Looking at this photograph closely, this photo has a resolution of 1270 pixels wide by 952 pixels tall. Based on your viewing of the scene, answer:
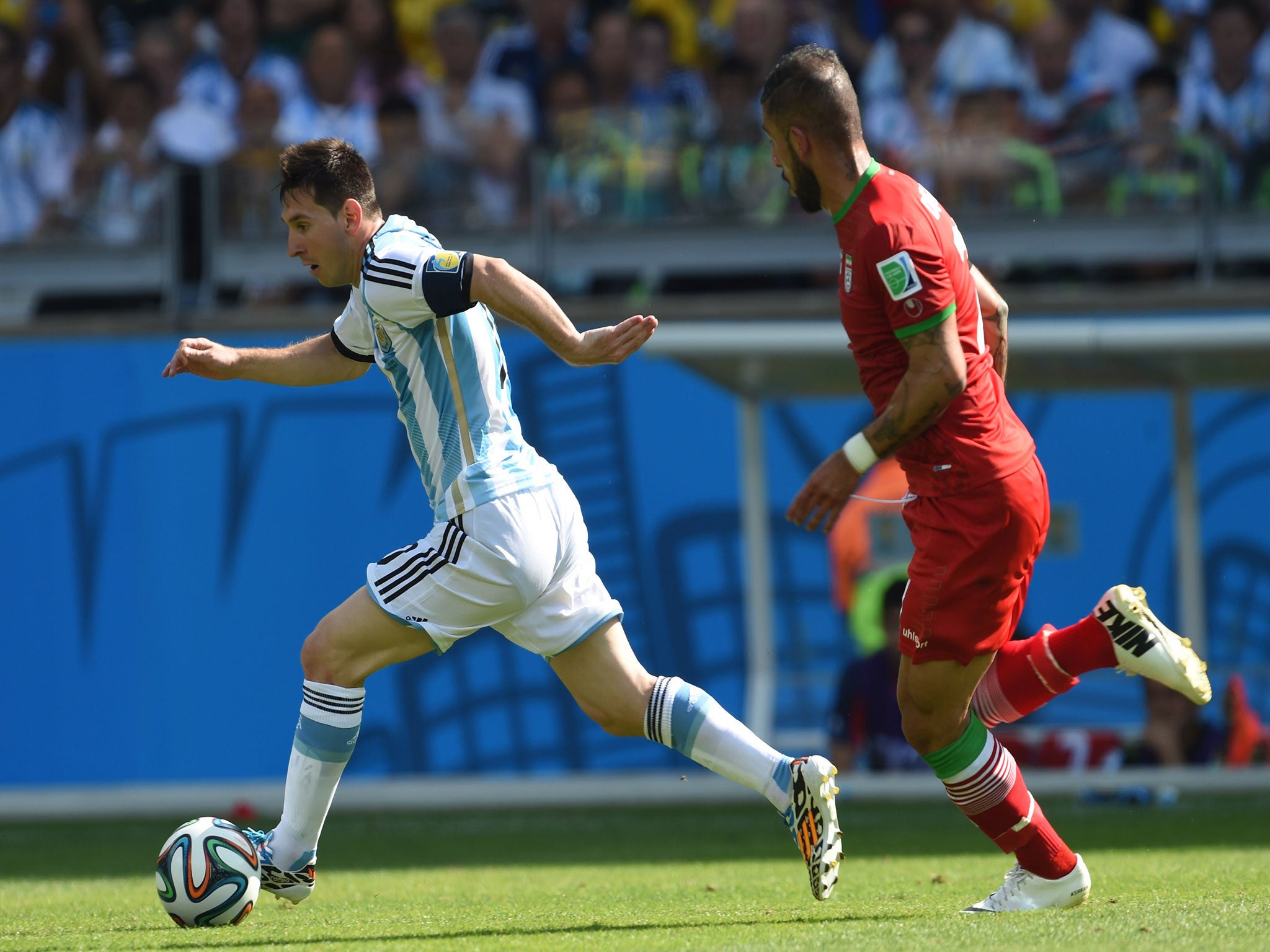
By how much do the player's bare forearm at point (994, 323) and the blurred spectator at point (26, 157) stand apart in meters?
9.00

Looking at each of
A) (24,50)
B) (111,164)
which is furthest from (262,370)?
(24,50)

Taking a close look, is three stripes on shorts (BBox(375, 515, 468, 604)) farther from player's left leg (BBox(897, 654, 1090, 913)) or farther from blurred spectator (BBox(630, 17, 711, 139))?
blurred spectator (BBox(630, 17, 711, 139))

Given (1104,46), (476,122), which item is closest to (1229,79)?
(1104,46)

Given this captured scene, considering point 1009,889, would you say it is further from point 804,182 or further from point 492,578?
point 804,182

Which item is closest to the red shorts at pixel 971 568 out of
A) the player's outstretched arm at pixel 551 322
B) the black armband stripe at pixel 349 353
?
the player's outstretched arm at pixel 551 322

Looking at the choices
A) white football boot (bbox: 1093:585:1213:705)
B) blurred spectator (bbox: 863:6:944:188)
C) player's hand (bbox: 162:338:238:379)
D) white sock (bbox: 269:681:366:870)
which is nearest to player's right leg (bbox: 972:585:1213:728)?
white football boot (bbox: 1093:585:1213:705)

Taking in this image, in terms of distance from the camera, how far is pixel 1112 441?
38.1 ft

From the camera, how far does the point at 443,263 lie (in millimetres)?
4719

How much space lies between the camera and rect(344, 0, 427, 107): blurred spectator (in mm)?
13008

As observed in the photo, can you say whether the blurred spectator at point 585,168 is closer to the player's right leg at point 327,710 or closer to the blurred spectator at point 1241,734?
the blurred spectator at point 1241,734

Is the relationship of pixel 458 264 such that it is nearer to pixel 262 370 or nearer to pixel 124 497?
pixel 262 370

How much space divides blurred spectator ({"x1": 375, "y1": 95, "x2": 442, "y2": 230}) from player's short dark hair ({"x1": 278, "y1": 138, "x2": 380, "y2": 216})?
635 cm

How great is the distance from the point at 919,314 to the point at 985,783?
1359 mm

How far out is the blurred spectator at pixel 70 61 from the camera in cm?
1315
